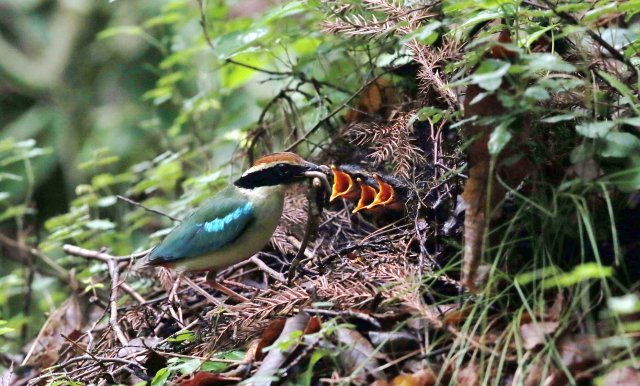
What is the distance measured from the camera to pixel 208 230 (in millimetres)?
4051

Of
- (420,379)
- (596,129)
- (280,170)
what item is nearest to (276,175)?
(280,170)

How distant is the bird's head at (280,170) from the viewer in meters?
3.96

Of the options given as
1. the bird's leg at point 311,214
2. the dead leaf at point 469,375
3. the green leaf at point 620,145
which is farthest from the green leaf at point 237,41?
the dead leaf at point 469,375

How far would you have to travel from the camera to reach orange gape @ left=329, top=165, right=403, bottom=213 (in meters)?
3.81

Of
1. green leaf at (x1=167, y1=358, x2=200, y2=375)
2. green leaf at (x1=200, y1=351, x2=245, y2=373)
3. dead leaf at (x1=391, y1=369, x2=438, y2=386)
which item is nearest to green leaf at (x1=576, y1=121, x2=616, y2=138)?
dead leaf at (x1=391, y1=369, x2=438, y2=386)

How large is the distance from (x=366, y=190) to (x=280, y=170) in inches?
16.7

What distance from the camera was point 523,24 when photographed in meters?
3.52

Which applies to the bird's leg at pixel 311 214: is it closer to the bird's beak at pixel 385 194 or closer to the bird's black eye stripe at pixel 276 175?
the bird's black eye stripe at pixel 276 175

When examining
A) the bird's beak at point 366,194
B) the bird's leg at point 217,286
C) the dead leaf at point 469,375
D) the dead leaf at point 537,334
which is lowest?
the bird's leg at point 217,286

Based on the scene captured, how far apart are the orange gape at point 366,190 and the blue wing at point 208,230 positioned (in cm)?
43

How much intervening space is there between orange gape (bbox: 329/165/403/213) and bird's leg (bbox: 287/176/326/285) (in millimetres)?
76

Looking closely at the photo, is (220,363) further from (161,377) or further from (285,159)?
(285,159)

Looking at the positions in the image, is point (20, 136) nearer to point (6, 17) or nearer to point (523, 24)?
point (6, 17)

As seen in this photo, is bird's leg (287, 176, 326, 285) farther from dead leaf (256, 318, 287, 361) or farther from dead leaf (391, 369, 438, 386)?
dead leaf (391, 369, 438, 386)
